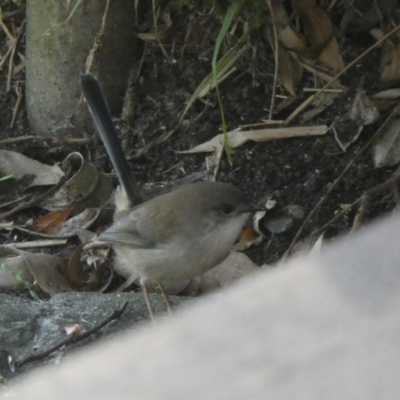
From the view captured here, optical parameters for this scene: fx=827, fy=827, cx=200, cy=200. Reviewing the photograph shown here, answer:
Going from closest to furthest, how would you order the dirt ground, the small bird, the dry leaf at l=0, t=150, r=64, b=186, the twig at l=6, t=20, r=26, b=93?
the small bird → the dirt ground → the dry leaf at l=0, t=150, r=64, b=186 → the twig at l=6, t=20, r=26, b=93

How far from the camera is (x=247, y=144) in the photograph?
492 centimetres

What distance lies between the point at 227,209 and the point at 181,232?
0.24m

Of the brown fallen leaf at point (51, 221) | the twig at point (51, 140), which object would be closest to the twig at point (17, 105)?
the twig at point (51, 140)

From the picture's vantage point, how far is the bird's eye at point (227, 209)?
12.5 feet

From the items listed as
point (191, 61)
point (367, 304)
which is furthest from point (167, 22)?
point (367, 304)

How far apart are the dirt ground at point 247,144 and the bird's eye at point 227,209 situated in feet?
1.88

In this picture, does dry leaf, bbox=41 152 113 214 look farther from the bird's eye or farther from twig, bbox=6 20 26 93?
the bird's eye

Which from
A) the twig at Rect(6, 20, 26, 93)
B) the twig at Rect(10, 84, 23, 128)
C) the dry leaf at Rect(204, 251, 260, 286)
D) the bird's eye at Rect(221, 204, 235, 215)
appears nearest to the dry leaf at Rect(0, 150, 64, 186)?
the twig at Rect(10, 84, 23, 128)

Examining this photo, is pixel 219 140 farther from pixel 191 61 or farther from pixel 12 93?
pixel 12 93

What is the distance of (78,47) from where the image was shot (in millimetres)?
5332

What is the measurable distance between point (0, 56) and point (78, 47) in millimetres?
1042

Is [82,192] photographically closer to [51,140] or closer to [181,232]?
[51,140]

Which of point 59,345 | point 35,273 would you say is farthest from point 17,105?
point 59,345

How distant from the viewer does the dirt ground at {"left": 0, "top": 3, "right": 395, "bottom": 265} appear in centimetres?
450
